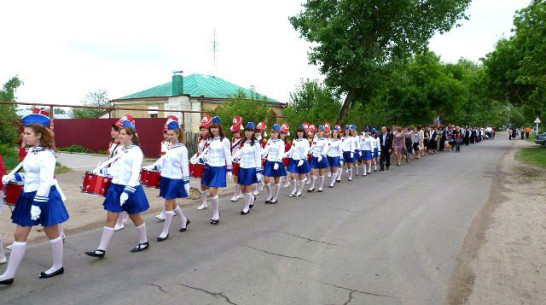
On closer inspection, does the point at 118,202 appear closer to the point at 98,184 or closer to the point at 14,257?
the point at 98,184

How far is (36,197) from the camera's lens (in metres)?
4.45

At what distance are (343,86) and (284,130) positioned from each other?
1247 cm

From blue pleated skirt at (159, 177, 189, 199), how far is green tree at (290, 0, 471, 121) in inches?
603

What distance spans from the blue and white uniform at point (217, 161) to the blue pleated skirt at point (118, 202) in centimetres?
217

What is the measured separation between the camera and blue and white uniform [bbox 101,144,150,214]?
211 inches

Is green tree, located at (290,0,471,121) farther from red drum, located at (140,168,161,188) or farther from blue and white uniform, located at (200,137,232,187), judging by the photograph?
red drum, located at (140,168,161,188)

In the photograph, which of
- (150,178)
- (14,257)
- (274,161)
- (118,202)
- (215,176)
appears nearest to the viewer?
(14,257)

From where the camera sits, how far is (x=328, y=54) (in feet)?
68.9

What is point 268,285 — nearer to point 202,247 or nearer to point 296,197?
point 202,247

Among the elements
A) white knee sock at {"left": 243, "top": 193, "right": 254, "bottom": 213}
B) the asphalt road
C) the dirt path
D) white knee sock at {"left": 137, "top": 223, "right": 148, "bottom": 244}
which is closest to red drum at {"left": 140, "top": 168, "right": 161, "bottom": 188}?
the asphalt road

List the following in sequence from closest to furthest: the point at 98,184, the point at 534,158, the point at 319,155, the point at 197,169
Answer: the point at 98,184 < the point at 197,169 < the point at 319,155 < the point at 534,158

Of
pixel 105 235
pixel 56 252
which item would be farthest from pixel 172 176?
pixel 56 252

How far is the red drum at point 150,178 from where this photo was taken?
6.75 meters

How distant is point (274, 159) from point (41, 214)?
5867 millimetres
